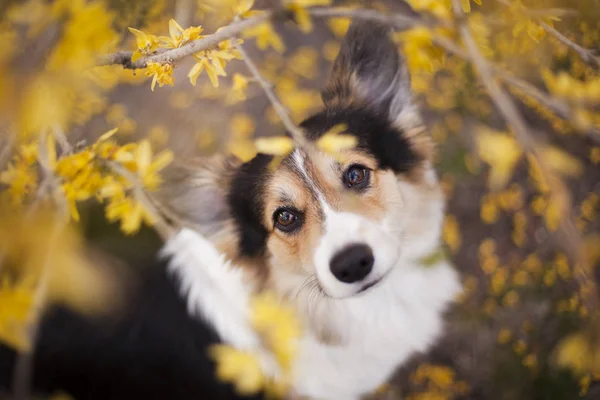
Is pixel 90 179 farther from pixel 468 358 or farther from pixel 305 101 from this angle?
pixel 468 358

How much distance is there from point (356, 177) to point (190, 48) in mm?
844

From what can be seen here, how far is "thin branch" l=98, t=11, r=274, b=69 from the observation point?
3.44 ft

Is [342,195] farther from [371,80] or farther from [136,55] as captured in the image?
[136,55]

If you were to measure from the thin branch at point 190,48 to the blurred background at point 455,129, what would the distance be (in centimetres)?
5

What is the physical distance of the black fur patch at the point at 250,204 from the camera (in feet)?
5.62

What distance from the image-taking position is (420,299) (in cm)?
209

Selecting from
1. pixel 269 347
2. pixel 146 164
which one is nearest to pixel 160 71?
pixel 146 164

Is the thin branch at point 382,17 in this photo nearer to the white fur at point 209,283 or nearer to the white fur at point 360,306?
the white fur at point 360,306

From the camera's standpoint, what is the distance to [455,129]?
9.61 ft

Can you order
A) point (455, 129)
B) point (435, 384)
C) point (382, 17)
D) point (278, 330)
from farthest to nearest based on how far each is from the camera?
point (455, 129)
point (435, 384)
point (278, 330)
point (382, 17)

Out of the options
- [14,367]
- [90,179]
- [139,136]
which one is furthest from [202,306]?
[139,136]

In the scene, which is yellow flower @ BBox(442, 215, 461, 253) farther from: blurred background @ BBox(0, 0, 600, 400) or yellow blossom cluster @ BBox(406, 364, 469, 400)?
yellow blossom cluster @ BBox(406, 364, 469, 400)

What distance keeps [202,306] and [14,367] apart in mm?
788

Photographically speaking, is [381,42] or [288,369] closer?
[288,369]
